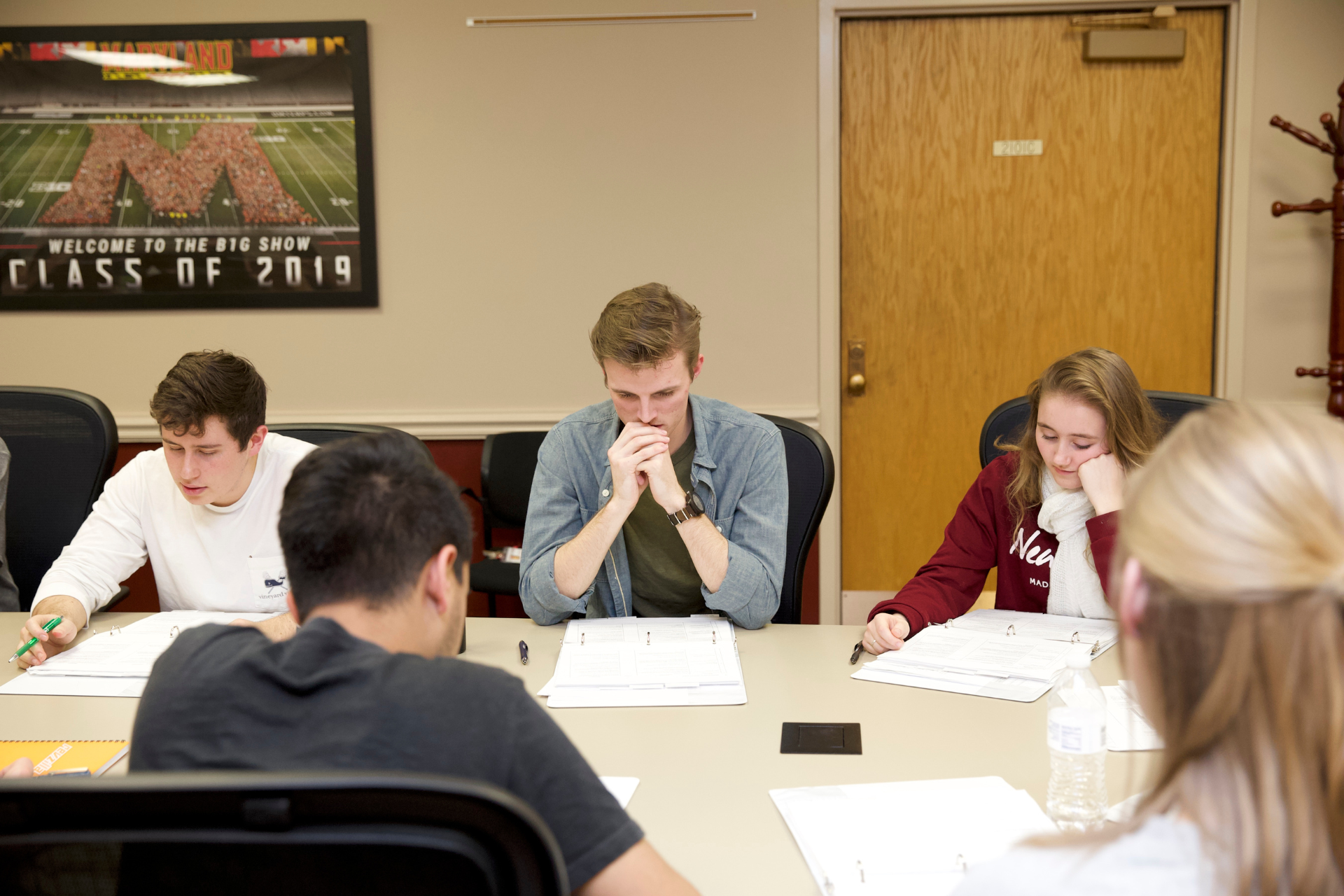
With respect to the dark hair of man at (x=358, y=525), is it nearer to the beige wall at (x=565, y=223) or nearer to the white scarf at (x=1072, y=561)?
Answer: the white scarf at (x=1072, y=561)

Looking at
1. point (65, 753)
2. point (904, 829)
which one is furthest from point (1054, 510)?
point (65, 753)

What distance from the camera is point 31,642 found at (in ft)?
5.19

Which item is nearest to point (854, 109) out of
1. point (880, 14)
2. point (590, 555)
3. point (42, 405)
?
point (880, 14)

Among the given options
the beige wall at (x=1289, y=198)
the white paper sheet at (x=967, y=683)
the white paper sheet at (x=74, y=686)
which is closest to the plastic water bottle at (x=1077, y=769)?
the white paper sheet at (x=967, y=683)

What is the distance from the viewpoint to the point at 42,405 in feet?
7.20

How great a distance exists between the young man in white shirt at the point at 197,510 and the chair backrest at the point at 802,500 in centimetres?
100

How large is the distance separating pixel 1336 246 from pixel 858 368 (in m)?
1.52

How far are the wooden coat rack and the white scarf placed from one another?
1.74 metres

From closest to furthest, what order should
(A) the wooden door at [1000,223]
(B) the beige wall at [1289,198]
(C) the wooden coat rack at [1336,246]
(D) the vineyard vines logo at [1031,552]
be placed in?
(D) the vineyard vines logo at [1031,552] < (C) the wooden coat rack at [1336,246] < (B) the beige wall at [1289,198] < (A) the wooden door at [1000,223]

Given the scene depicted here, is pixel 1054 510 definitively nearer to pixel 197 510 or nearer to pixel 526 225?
pixel 197 510

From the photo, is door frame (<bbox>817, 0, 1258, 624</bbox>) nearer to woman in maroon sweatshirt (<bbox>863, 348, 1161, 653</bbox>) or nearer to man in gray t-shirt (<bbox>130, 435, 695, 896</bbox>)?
woman in maroon sweatshirt (<bbox>863, 348, 1161, 653</bbox>)

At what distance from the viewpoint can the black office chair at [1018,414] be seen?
2021 millimetres

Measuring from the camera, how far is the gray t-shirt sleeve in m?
0.74

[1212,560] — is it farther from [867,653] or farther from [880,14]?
[880,14]
